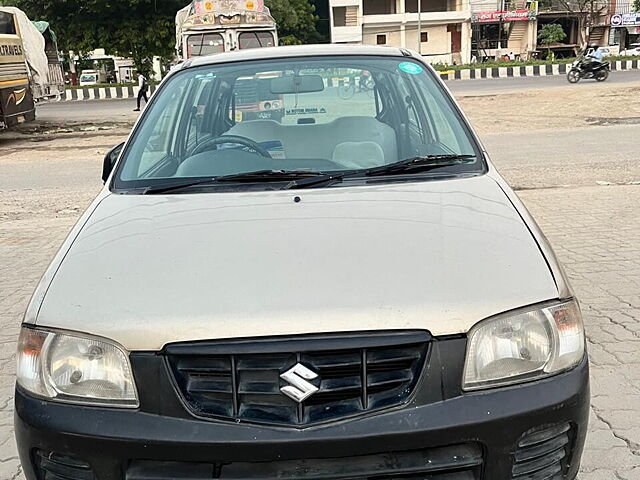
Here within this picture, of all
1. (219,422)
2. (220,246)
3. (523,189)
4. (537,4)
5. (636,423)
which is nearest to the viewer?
(219,422)

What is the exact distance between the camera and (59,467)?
1.84 meters

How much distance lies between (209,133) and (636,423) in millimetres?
2372

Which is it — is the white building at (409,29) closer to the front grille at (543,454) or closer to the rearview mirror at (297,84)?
the rearview mirror at (297,84)

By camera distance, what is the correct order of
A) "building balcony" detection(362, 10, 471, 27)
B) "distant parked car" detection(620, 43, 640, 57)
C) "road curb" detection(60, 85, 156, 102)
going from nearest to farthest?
"road curb" detection(60, 85, 156, 102) < "distant parked car" detection(620, 43, 640, 57) < "building balcony" detection(362, 10, 471, 27)

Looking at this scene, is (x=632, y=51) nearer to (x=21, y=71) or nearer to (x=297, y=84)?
(x=21, y=71)

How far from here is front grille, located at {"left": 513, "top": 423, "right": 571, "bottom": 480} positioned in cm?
180

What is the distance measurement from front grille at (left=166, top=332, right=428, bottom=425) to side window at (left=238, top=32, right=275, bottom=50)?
15430 mm

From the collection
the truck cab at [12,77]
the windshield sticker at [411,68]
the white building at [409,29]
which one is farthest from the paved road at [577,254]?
the white building at [409,29]

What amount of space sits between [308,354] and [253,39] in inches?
621

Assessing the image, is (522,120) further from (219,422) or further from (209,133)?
(219,422)

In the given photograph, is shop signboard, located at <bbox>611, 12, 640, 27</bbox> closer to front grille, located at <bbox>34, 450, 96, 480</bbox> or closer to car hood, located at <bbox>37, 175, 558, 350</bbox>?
car hood, located at <bbox>37, 175, 558, 350</bbox>

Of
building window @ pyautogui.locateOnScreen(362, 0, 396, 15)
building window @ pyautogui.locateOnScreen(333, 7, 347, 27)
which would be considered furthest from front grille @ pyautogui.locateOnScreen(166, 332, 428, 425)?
building window @ pyautogui.locateOnScreen(362, 0, 396, 15)

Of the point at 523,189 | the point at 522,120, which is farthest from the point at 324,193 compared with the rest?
the point at 522,120

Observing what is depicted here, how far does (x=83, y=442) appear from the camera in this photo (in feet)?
5.78
